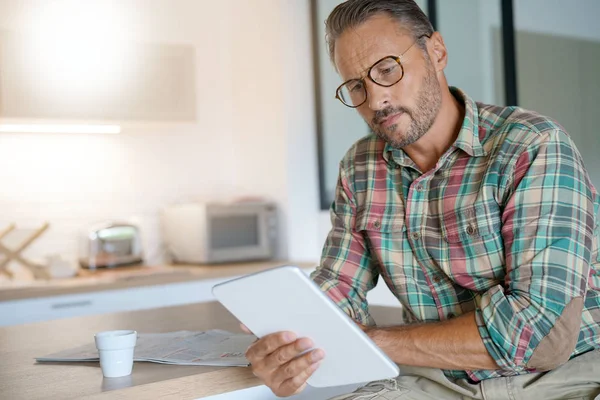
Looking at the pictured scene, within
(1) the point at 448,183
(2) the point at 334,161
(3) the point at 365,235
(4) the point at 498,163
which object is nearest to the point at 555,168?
(4) the point at 498,163

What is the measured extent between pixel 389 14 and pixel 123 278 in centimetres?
204

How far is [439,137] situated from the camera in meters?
1.47

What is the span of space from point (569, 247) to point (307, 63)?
8.55 feet

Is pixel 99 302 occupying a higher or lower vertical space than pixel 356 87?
lower

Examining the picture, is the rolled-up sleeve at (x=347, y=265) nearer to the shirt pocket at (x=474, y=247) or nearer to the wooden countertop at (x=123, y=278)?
the shirt pocket at (x=474, y=247)

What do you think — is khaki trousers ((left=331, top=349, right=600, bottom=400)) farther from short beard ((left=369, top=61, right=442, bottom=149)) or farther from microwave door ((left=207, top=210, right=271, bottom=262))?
microwave door ((left=207, top=210, right=271, bottom=262))

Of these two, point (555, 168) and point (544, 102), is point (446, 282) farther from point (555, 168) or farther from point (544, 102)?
point (544, 102)

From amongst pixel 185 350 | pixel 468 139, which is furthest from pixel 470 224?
pixel 185 350

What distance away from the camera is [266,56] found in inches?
144

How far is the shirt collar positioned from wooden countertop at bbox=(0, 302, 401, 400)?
0.36 meters

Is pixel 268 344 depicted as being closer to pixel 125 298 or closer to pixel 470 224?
pixel 470 224

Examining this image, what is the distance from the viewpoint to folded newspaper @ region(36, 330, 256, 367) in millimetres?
1214

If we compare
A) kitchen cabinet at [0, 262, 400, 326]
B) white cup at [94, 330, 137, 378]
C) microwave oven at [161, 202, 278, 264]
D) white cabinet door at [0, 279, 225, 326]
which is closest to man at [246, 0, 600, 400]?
white cup at [94, 330, 137, 378]

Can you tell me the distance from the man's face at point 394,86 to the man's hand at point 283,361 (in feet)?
1.70
